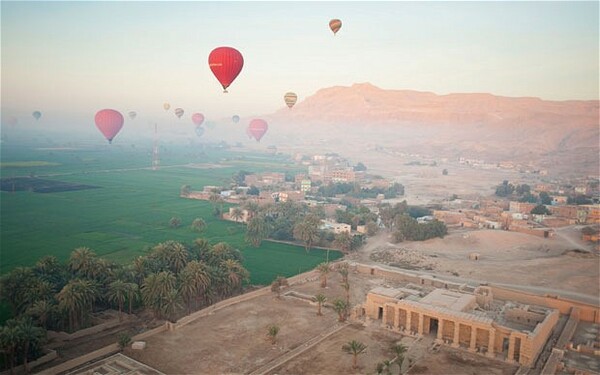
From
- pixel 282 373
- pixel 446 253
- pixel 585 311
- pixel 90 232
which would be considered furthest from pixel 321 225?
pixel 282 373

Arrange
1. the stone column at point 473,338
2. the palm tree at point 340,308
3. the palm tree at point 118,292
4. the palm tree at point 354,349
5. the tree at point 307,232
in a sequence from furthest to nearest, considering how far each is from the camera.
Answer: the tree at point 307,232, the palm tree at point 340,308, the palm tree at point 118,292, the stone column at point 473,338, the palm tree at point 354,349

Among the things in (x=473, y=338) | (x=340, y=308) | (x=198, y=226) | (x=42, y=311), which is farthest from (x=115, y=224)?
(x=473, y=338)

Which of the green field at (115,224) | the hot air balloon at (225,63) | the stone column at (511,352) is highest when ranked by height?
the hot air balloon at (225,63)

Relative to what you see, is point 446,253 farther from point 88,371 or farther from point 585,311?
point 88,371

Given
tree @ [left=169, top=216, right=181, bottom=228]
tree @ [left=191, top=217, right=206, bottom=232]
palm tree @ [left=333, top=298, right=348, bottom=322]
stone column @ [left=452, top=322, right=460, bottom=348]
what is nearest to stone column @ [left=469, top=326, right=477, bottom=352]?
stone column @ [left=452, top=322, right=460, bottom=348]

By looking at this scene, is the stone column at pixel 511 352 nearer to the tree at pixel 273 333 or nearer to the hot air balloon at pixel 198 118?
the tree at pixel 273 333

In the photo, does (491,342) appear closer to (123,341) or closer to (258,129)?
(123,341)

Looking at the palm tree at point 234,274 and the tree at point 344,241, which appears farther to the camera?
the tree at point 344,241

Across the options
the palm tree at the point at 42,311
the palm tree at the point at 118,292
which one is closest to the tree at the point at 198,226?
the palm tree at the point at 118,292
